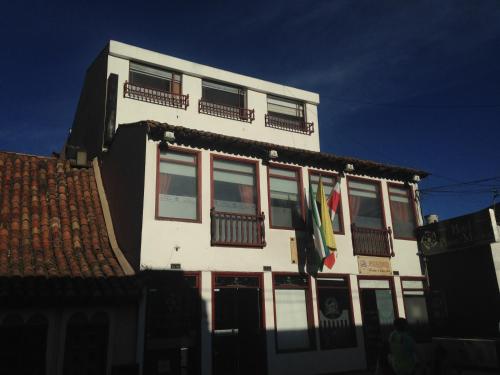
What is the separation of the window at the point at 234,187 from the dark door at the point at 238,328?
214 centimetres

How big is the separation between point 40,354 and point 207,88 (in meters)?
12.0

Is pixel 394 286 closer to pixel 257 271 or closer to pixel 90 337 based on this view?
pixel 257 271

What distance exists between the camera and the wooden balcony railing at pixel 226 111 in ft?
61.4

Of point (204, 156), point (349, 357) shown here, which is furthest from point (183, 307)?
point (349, 357)

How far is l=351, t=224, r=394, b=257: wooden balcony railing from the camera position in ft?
51.7

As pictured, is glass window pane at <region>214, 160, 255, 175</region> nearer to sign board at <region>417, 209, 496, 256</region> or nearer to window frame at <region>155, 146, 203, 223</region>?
window frame at <region>155, 146, 203, 223</region>

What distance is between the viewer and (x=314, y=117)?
21.6 metres

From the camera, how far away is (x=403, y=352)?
26.2 feet

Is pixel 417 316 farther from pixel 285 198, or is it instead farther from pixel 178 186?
pixel 178 186

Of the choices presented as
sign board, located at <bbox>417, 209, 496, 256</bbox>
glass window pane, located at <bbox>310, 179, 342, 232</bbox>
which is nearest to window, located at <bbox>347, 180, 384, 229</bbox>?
glass window pane, located at <bbox>310, 179, 342, 232</bbox>

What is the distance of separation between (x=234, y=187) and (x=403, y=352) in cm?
760

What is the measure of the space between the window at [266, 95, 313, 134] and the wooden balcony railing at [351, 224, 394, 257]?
6.25 metres

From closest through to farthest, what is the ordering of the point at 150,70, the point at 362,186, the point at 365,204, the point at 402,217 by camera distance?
the point at 365,204 < the point at 362,186 < the point at 402,217 < the point at 150,70

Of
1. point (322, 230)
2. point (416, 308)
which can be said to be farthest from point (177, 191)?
point (416, 308)
